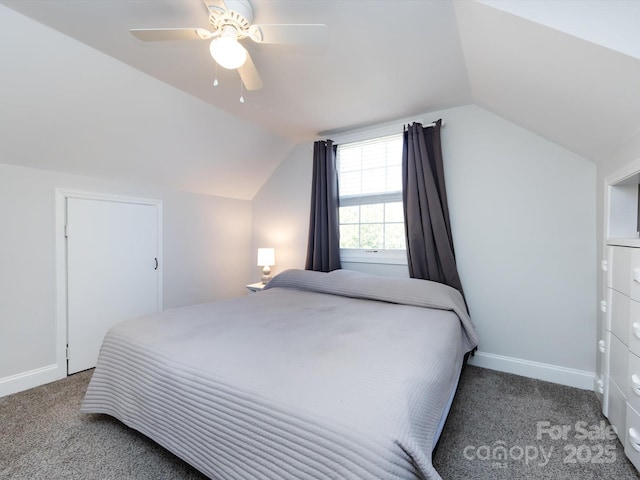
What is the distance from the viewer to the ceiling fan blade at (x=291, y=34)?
1387 mm

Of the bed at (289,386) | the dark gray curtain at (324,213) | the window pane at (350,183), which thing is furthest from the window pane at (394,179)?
the bed at (289,386)

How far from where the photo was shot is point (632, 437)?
1359mm

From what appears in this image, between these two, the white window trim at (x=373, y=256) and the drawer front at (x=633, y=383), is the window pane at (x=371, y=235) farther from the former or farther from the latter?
the drawer front at (x=633, y=383)

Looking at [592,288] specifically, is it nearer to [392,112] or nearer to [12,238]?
[392,112]

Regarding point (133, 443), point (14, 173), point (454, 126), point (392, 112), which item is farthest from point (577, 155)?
point (14, 173)

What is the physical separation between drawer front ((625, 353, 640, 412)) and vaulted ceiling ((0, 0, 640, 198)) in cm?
115

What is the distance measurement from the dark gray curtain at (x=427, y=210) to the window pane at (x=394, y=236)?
190mm

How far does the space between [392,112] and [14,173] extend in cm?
314

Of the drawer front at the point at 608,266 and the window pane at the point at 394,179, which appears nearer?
the drawer front at the point at 608,266

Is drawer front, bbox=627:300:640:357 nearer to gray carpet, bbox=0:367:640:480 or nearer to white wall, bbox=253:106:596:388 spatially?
gray carpet, bbox=0:367:640:480

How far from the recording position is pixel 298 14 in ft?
5.19

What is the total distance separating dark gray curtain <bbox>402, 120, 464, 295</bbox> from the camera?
2594 millimetres

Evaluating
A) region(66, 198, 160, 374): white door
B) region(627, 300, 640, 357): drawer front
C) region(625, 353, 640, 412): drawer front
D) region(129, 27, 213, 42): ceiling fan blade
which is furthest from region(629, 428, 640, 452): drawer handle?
region(66, 198, 160, 374): white door

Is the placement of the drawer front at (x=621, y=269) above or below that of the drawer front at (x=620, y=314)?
above
